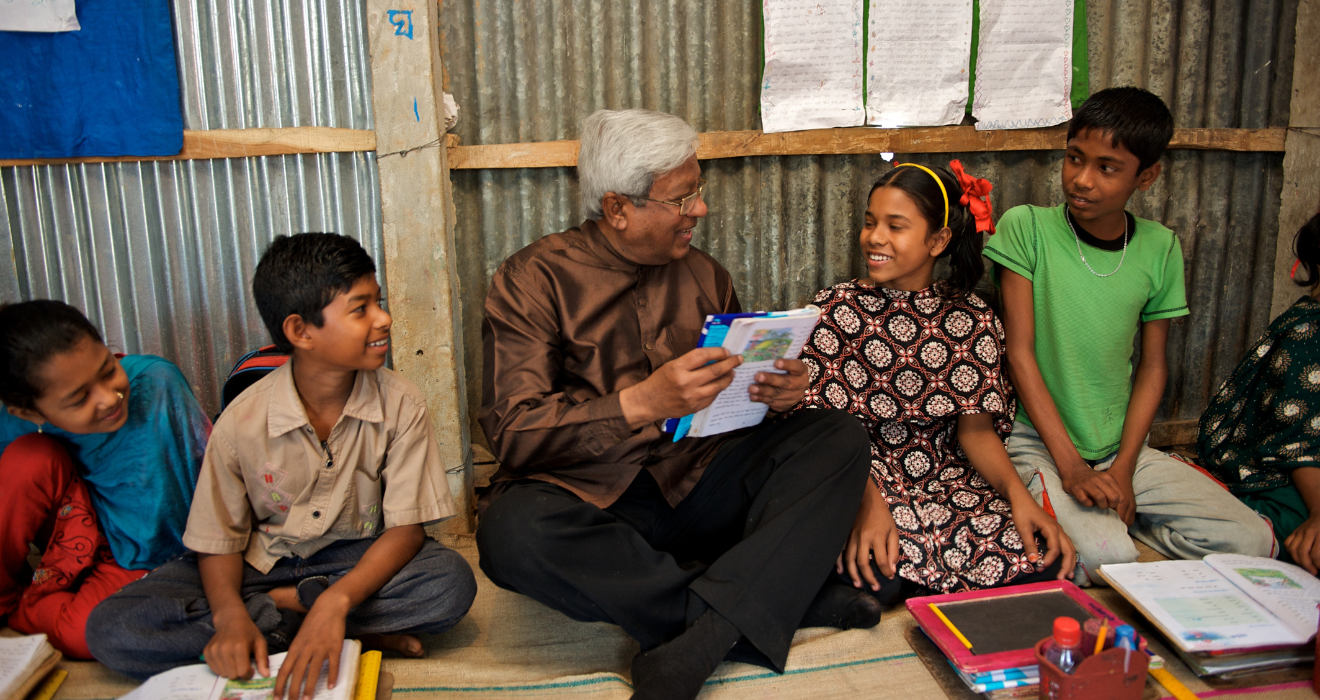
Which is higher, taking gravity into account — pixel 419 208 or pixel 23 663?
pixel 419 208

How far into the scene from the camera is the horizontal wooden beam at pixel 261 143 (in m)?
2.84

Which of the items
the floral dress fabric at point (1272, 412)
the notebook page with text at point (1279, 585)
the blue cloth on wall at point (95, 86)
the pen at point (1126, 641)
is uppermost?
the blue cloth on wall at point (95, 86)

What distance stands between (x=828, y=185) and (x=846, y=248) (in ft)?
0.89

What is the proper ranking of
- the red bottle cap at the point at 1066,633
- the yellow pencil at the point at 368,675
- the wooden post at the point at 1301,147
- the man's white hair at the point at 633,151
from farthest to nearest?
the wooden post at the point at 1301,147, the man's white hair at the point at 633,151, the yellow pencil at the point at 368,675, the red bottle cap at the point at 1066,633

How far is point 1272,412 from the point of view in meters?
2.82

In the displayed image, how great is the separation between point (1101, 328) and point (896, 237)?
89 cm

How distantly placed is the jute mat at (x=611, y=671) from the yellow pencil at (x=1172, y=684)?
0.17 ft

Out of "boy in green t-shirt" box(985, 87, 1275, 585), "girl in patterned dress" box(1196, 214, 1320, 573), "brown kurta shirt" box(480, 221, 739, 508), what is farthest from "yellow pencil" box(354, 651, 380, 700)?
"girl in patterned dress" box(1196, 214, 1320, 573)

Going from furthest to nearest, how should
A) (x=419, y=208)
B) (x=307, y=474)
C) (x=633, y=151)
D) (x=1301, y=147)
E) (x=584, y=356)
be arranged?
(x=1301, y=147) < (x=419, y=208) < (x=584, y=356) < (x=633, y=151) < (x=307, y=474)

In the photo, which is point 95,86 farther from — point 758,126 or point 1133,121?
point 1133,121

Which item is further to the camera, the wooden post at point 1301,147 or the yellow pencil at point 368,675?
the wooden post at point 1301,147

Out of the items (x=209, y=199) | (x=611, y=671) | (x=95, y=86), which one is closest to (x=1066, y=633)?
(x=611, y=671)

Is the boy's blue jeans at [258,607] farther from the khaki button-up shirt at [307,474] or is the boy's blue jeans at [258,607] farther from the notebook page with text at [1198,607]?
the notebook page with text at [1198,607]

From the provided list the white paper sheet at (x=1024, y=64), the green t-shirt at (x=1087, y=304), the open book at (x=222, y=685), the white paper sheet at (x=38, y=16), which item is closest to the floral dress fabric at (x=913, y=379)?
the green t-shirt at (x=1087, y=304)
